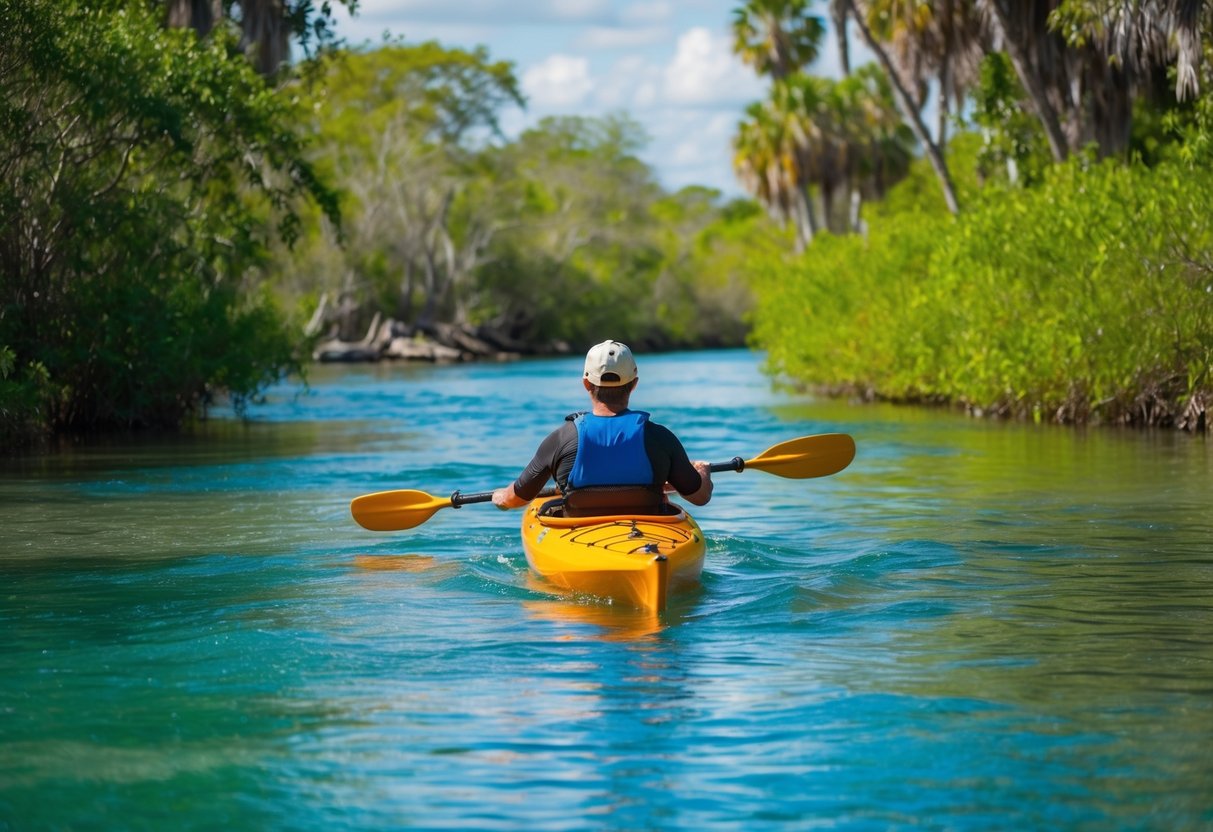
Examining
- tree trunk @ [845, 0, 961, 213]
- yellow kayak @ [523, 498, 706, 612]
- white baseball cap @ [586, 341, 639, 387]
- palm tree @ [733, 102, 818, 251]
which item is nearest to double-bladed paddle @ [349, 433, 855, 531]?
yellow kayak @ [523, 498, 706, 612]

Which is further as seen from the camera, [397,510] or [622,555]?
[397,510]

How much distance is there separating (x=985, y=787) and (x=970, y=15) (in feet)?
83.7

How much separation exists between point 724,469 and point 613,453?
1.69 metres

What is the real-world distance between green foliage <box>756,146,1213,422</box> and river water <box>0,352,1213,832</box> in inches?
170

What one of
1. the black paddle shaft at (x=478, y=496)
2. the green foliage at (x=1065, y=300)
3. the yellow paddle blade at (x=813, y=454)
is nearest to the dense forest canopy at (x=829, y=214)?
the green foliage at (x=1065, y=300)

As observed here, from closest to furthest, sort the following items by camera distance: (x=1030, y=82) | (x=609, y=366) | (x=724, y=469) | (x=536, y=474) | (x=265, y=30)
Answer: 1. (x=609, y=366)
2. (x=536, y=474)
3. (x=724, y=469)
4. (x=1030, y=82)
5. (x=265, y=30)

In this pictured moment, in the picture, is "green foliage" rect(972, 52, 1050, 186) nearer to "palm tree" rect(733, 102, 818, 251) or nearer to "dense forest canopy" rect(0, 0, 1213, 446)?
"dense forest canopy" rect(0, 0, 1213, 446)

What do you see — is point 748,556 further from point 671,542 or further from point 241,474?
point 241,474

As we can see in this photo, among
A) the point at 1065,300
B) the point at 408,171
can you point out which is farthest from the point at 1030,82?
the point at 408,171

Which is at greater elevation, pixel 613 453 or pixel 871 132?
pixel 871 132

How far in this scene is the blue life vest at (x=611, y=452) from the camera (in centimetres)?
916

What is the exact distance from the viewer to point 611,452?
923cm

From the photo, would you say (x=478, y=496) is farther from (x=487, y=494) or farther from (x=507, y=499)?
(x=507, y=499)

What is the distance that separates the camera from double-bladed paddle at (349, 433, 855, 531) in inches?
436
